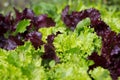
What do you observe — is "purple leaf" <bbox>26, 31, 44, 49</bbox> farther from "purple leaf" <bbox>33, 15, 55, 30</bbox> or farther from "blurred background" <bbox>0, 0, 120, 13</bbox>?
"blurred background" <bbox>0, 0, 120, 13</bbox>

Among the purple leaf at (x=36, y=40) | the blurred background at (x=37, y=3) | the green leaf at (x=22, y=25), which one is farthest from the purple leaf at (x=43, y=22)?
the blurred background at (x=37, y=3)

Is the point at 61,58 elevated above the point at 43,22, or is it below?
below

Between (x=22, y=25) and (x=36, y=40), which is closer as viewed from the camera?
(x=36, y=40)

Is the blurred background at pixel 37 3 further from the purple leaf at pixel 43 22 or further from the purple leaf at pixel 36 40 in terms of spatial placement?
the purple leaf at pixel 36 40

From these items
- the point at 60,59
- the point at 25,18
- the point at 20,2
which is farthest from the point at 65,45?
the point at 20,2

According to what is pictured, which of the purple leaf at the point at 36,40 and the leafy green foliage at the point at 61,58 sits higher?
the purple leaf at the point at 36,40

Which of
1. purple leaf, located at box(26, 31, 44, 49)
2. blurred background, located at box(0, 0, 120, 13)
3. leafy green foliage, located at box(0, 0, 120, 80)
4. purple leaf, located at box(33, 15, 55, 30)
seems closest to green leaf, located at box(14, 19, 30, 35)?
leafy green foliage, located at box(0, 0, 120, 80)

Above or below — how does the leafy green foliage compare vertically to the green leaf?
below

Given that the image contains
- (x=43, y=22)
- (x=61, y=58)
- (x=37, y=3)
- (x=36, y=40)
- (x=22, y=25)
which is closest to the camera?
(x=61, y=58)

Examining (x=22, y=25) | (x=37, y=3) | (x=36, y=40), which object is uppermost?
(x=37, y=3)

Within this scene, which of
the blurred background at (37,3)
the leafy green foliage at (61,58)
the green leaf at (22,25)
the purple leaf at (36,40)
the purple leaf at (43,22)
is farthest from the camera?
the blurred background at (37,3)

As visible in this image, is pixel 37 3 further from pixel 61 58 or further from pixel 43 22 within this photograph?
Answer: pixel 61 58

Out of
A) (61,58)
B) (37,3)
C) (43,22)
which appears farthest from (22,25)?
(37,3)
